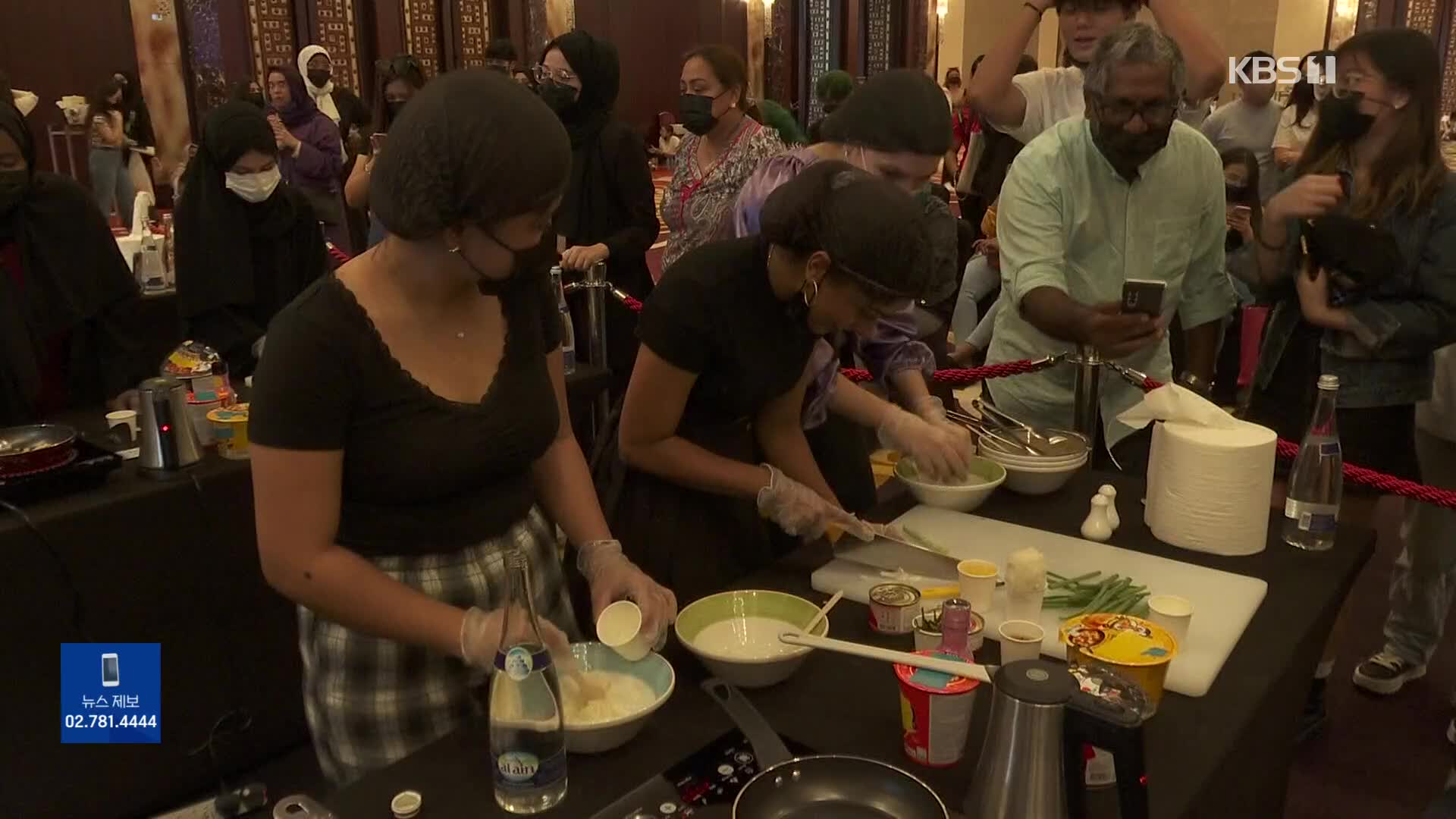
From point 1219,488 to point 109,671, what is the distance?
7.15ft

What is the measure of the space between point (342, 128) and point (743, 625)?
20.3 feet

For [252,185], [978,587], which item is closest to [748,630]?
[978,587]

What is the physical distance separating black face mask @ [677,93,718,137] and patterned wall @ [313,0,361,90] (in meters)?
5.57

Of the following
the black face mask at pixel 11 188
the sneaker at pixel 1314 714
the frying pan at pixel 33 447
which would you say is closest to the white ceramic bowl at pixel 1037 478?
the sneaker at pixel 1314 714

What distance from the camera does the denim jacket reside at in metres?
2.35

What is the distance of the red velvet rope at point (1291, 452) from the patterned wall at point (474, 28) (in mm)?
7465

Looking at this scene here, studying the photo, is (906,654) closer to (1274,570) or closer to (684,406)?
(684,406)

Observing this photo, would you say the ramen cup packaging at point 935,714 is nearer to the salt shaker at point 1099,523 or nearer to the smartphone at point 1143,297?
the salt shaker at point 1099,523

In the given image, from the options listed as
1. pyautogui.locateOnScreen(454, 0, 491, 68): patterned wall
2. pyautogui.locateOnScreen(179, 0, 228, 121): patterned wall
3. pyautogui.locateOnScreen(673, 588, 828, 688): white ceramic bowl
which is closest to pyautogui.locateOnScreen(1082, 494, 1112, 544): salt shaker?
pyautogui.locateOnScreen(673, 588, 828, 688): white ceramic bowl

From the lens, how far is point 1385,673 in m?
2.76

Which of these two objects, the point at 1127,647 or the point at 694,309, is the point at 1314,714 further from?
the point at 694,309

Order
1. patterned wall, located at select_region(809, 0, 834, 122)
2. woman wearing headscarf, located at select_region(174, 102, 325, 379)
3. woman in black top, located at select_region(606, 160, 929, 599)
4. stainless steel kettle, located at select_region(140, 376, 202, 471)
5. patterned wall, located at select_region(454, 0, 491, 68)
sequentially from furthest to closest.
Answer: patterned wall, located at select_region(809, 0, 834, 122) < patterned wall, located at select_region(454, 0, 491, 68) < woman wearing headscarf, located at select_region(174, 102, 325, 379) < stainless steel kettle, located at select_region(140, 376, 202, 471) < woman in black top, located at select_region(606, 160, 929, 599)

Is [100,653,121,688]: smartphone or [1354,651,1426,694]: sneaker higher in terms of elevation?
[100,653,121,688]: smartphone

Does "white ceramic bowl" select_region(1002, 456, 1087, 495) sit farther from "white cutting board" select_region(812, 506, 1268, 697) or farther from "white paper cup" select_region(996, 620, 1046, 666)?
"white paper cup" select_region(996, 620, 1046, 666)
